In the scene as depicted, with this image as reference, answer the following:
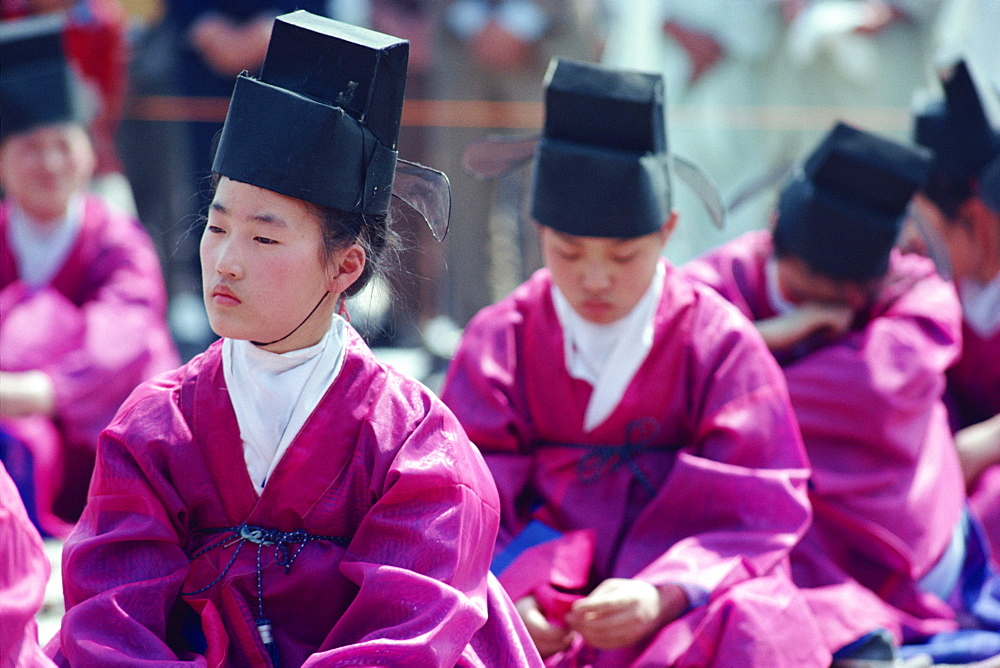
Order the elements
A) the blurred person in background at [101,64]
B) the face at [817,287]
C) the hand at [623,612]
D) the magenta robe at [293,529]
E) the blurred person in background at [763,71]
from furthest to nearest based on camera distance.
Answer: the blurred person in background at [763,71], the blurred person in background at [101,64], the face at [817,287], the hand at [623,612], the magenta robe at [293,529]

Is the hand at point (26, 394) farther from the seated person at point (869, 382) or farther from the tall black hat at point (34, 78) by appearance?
the seated person at point (869, 382)

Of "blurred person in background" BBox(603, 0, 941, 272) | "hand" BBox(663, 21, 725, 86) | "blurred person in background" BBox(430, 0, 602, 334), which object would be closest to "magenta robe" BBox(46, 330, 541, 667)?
"blurred person in background" BBox(430, 0, 602, 334)

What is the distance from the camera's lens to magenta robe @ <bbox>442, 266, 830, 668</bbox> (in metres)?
2.40

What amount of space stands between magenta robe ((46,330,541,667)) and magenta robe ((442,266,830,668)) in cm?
55

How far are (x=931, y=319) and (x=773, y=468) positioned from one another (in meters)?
0.86

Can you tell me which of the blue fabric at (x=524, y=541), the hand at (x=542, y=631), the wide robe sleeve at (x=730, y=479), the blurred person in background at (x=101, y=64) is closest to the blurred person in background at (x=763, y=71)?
the blurred person in background at (x=101, y=64)

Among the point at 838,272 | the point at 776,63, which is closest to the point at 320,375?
the point at 838,272

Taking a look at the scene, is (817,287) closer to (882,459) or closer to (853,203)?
(853,203)

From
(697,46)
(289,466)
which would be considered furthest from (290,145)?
(697,46)

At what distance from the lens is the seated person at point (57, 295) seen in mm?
3594

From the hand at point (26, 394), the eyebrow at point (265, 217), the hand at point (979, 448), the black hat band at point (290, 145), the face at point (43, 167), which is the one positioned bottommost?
the hand at point (26, 394)

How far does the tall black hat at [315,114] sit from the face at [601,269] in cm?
73

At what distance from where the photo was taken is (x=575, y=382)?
2680 mm

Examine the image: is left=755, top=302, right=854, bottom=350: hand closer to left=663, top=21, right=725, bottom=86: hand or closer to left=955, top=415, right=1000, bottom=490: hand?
left=955, top=415, right=1000, bottom=490: hand
